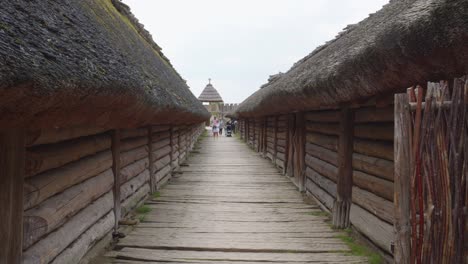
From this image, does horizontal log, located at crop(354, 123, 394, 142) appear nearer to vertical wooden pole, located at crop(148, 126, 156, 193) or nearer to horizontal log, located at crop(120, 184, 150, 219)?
horizontal log, located at crop(120, 184, 150, 219)

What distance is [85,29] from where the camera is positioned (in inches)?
97.8

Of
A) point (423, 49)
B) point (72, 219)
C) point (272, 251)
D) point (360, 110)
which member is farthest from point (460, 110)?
point (72, 219)

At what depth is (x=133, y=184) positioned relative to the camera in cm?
484

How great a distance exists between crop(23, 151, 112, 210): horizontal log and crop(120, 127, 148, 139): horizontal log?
2.61ft

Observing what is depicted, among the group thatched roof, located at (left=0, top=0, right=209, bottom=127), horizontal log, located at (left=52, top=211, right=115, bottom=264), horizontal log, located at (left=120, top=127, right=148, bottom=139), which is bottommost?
horizontal log, located at (left=52, top=211, right=115, bottom=264)

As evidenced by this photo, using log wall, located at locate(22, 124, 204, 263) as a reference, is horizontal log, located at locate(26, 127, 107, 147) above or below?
above

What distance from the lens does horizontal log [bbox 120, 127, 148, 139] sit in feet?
15.0

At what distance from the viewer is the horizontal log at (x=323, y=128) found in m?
4.83

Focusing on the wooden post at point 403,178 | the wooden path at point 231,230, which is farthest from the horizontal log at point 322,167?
the wooden post at point 403,178

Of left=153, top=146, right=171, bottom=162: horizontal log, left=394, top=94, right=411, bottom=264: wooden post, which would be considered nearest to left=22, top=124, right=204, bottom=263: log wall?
left=153, top=146, right=171, bottom=162: horizontal log

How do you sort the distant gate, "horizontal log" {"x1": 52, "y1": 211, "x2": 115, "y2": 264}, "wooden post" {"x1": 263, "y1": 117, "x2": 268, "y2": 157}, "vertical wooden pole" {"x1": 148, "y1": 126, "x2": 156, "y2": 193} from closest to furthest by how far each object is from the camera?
1. the distant gate
2. "horizontal log" {"x1": 52, "y1": 211, "x2": 115, "y2": 264}
3. "vertical wooden pole" {"x1": 148, "y1": 126, "x2": 156, "y2": 193}
4. "wooden post" {"x1": 263, "y1": 117, "x2": 268, "y2": 157}

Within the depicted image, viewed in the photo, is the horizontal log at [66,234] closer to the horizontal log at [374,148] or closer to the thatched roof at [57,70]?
the thatched roof at [57,70]

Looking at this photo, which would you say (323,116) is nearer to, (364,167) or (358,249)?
(364,167)

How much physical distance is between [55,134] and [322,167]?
3.94 metres
